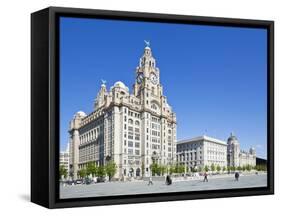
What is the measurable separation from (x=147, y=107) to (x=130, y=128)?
0.37m

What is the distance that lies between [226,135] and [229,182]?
0.65 m

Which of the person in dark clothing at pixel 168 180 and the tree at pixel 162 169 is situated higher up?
the tree at pixel 162 169

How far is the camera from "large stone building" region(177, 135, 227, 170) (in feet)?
34.0

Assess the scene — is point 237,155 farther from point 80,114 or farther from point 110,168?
point 80,114

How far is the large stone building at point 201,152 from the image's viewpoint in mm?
10375

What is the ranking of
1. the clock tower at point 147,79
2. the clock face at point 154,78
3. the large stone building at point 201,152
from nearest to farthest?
the clock tower at point 147,79, the clock face at point 154,78, the large stone building at point 201,152

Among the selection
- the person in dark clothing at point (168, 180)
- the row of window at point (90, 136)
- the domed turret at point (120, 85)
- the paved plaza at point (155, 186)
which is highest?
the domed turret at point (120, 85)

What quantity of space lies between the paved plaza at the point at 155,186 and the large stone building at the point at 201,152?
0.22 metres

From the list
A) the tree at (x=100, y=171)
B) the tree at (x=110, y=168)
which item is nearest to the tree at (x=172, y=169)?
the tree at (x=110, y=168)

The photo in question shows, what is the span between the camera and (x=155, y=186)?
10148 millimetres

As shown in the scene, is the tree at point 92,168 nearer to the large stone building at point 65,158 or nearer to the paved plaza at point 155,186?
the paved plaza at point 155,186

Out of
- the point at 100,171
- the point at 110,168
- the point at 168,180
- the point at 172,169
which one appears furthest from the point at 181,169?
the point at 100,171

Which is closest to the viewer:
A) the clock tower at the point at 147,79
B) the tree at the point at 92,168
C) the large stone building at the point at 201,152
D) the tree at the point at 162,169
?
the tree at the point at 92,168

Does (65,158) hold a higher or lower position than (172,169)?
higher
